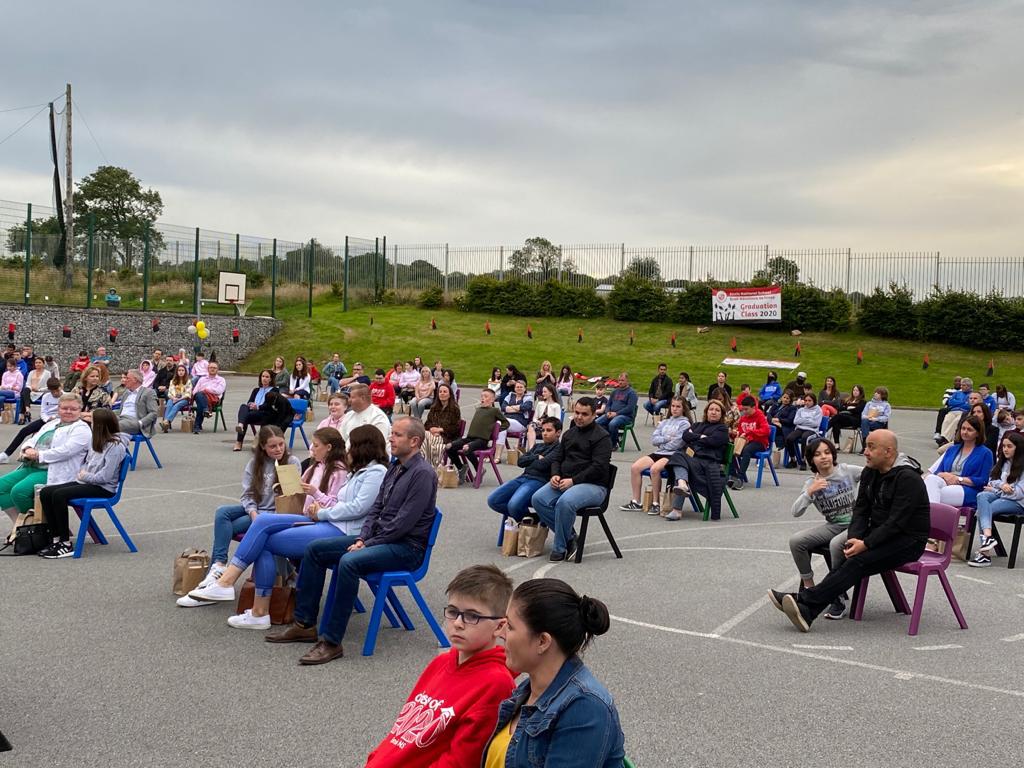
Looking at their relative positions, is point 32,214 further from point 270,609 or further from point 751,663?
point 751,663

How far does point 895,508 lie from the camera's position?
23.3ft

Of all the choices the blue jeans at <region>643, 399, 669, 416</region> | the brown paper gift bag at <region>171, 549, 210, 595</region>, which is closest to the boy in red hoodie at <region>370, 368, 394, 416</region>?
the blue jeans at <region>643, 399, 669, 416</region>

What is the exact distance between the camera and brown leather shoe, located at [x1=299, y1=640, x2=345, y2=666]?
241 inches

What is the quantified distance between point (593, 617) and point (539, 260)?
48.8 m

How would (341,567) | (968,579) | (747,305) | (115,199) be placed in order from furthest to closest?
(115,199)
(747,305)
(968,579)
(341,567)

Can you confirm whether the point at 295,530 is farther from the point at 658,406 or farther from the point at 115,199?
the point at 115,199

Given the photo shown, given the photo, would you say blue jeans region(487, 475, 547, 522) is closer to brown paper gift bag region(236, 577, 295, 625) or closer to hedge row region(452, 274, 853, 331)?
brown paper gift bag region(236, 577, 295, 625)

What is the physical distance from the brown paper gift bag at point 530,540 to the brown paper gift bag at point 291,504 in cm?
287

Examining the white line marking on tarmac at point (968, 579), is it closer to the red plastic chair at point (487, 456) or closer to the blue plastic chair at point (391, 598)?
the blue plastic chair at point (391, 598)

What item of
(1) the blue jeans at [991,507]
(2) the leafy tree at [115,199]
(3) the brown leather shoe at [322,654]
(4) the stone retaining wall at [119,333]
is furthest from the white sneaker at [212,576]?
(2) the leafy tree at [115,199]

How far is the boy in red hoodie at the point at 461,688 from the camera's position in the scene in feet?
11.4

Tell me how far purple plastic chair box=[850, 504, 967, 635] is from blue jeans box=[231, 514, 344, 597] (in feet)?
13.2

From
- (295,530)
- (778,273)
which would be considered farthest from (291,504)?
(778,273)

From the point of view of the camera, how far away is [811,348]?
41406mm
